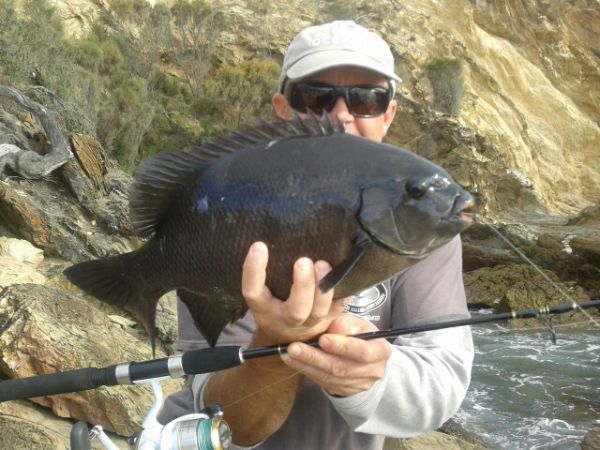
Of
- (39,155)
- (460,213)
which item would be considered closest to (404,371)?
(460,213)

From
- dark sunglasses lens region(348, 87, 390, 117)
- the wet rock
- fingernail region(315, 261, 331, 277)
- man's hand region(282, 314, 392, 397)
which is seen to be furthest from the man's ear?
the wet rock

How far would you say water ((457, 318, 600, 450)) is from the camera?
6.50 metres

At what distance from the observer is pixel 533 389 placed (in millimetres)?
8094

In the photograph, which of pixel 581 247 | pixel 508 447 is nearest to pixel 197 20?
pixel 581 247

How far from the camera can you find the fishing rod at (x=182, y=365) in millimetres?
1643

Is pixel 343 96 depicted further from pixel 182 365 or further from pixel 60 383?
pixel 60 383

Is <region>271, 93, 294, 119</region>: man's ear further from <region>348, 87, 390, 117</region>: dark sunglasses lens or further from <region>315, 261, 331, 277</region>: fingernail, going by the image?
<region>315, 261, 331, 277</region>: fingernail

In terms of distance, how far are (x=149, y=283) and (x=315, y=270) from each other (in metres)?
0.50

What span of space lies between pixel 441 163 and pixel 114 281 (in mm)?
20388

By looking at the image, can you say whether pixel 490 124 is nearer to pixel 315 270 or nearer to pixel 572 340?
pixel 572 340

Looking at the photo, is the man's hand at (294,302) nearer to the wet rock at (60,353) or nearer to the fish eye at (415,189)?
the fish eye at (415,189)

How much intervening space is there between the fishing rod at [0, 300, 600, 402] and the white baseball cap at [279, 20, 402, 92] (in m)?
0.95

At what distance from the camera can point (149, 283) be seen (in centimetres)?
155

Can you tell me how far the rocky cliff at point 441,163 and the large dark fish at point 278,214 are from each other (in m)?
0.23
